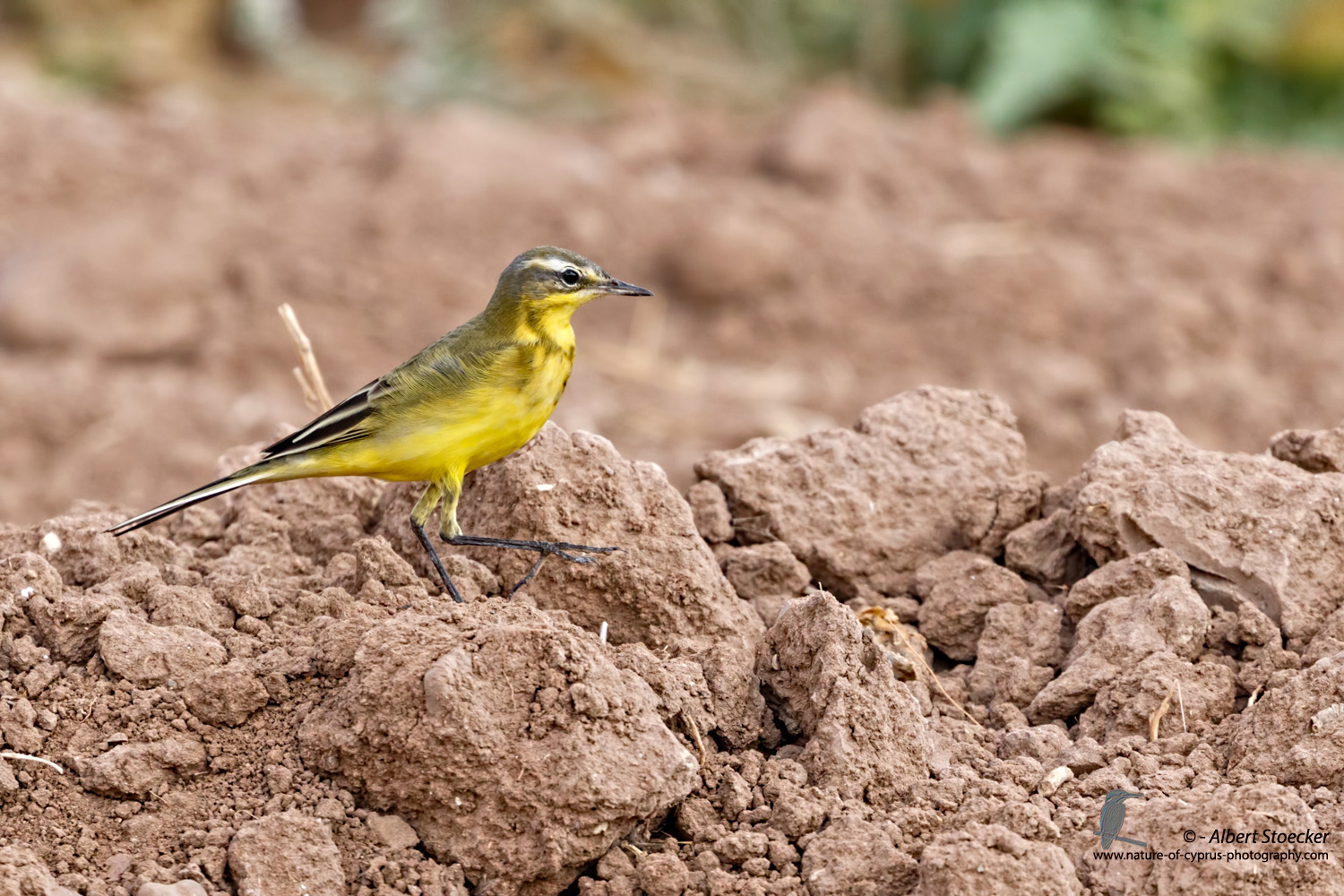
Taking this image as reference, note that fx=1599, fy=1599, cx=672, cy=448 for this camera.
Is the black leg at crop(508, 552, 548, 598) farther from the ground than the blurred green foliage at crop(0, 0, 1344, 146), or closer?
closer

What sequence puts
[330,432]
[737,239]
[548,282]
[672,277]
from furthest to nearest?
[672,277], [737,239], [548,282], [330,432]

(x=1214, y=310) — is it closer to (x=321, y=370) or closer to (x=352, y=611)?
(x=321, y=370)

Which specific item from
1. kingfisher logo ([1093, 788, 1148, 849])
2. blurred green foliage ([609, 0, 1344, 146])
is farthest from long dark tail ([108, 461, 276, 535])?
blurred green foliage ([609, 0, 1344, 146])

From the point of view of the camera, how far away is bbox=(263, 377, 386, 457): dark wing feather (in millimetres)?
4312

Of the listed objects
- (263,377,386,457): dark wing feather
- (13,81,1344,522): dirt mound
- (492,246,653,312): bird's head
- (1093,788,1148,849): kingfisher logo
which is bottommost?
(1093,788,1148,849): kingfisher logo

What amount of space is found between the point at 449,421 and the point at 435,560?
15.0 inches

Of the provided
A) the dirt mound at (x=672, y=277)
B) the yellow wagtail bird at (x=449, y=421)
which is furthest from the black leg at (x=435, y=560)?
the dirt mound at (x=672, y=277)

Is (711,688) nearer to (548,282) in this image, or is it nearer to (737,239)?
(548,282)

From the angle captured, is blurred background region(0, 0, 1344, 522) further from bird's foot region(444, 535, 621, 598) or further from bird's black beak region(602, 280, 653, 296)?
bird's foot region(444, 535, 621, 598)

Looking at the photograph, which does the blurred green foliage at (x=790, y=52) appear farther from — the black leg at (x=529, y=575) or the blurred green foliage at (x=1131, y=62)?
the black leg at (x=529, y=575)

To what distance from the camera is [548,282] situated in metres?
4.54

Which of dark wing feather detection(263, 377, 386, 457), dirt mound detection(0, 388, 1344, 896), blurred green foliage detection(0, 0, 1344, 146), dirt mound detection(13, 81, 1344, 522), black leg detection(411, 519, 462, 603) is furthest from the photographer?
blurred green foliage detection(0, 0, 1344, 146)

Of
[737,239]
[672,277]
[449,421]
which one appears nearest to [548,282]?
[449,421]

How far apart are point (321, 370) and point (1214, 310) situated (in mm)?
5860
